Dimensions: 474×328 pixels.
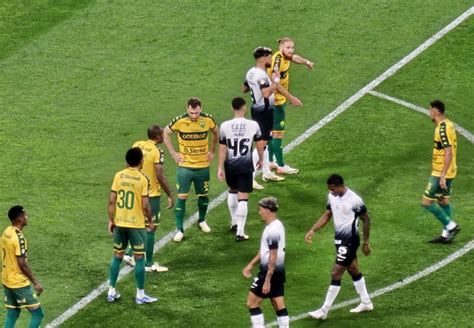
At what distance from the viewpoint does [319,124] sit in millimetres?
28656

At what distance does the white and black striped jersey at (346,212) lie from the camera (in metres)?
20.2

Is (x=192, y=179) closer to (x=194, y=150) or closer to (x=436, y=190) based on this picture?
(x=194, y=150)

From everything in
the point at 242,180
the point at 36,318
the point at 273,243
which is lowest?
the point at 36,318

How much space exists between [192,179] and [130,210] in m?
2.97

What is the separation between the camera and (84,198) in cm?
2531

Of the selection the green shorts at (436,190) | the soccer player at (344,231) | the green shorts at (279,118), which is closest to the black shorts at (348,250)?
the soccer player at (344,231)

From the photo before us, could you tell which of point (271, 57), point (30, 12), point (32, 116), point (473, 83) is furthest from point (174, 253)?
point (30, 12)

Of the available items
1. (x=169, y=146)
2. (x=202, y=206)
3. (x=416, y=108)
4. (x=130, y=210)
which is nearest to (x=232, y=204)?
(x=202, y=206)

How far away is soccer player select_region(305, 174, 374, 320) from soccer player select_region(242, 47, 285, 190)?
5.23 metres

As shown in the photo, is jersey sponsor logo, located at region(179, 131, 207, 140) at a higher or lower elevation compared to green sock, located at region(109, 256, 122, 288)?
higher

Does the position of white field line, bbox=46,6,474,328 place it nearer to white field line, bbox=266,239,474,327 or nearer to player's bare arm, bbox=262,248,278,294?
white field line, bbox=266,239,474,327

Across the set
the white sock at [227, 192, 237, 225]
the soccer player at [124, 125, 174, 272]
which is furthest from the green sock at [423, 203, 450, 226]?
the soccer player at [124, 125, 174, 272]

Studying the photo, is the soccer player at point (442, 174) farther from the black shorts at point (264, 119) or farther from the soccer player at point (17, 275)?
the soccer player at point (17, 275)

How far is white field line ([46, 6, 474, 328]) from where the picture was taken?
21.2m
